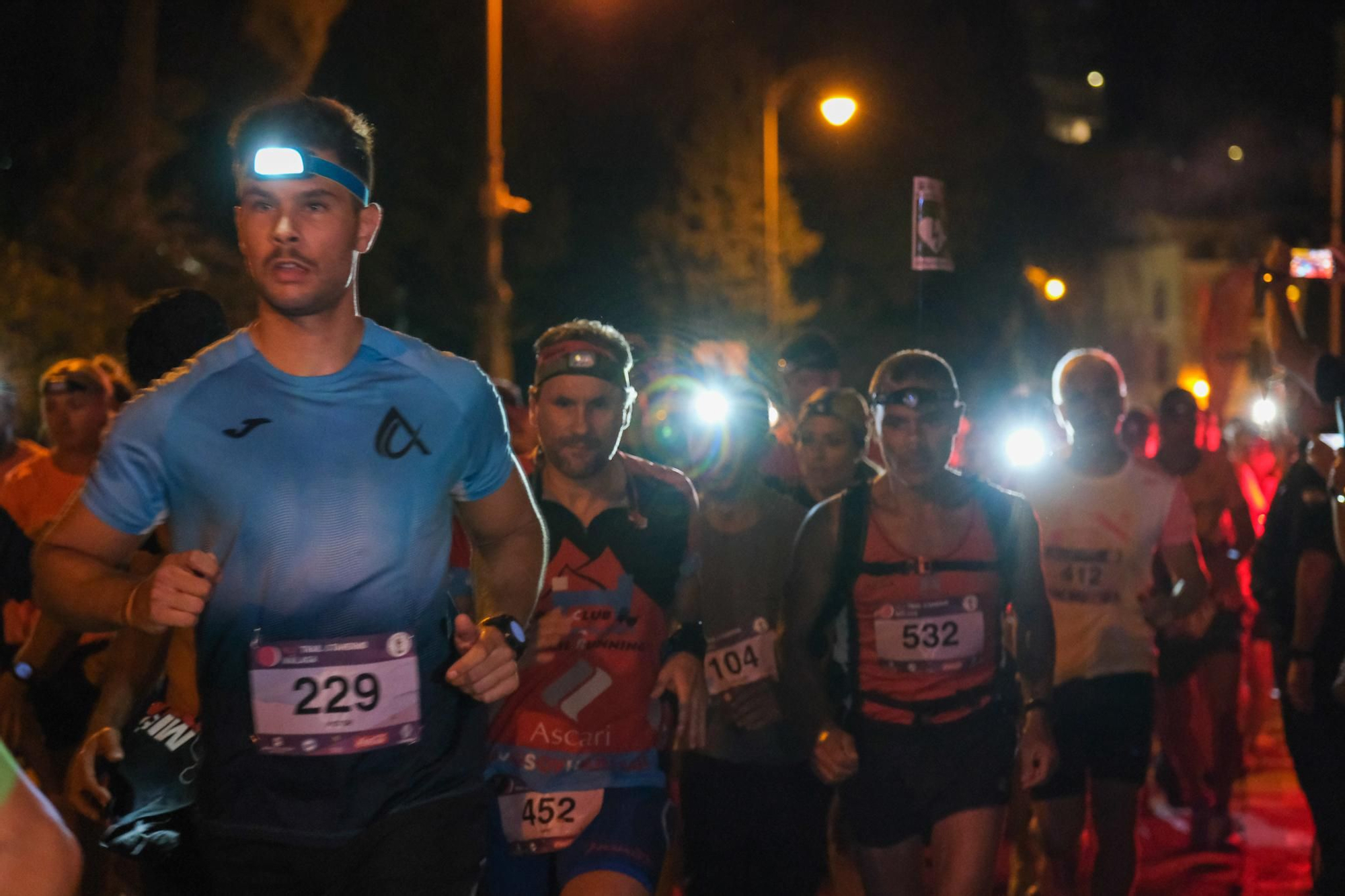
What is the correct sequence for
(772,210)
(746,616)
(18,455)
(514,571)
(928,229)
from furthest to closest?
1. (772,210)
2. (18,455)
3. (928,229)
4. (746,616)
5. (514,571)

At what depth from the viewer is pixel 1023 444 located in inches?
484

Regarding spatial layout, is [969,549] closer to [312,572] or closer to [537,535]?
[537,535]

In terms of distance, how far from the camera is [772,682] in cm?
615

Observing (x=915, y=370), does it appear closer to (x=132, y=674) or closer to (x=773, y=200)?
(x=132, y=674)

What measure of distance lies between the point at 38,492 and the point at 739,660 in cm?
357

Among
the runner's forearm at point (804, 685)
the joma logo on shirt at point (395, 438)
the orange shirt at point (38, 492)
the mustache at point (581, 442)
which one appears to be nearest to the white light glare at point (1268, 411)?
the runner's forearm at point (804, 685)

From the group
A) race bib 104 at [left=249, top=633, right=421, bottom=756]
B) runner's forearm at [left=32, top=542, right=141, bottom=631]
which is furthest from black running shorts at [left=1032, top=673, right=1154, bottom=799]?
runner's forearm at [left=32, top=542, right=141, bottom=631]

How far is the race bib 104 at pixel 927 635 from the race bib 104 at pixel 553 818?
1214 mm

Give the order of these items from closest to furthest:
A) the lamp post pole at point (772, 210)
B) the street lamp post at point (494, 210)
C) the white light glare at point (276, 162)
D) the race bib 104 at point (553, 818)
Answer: the white light glare at point (276, 162) → the race bib 104 at point (553, 818) → the street lamp post at point (494, 210) → the lamp post pole at point (772, 210)

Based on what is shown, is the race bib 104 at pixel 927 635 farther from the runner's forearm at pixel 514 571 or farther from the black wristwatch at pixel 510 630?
the black wristwatch at pixel 510 630

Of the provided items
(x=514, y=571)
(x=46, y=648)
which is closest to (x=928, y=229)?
(x=46, y=648)

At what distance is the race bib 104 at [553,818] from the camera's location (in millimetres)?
4945

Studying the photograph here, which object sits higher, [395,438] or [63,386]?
[63,386]

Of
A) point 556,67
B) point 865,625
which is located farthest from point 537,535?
point 556,67
